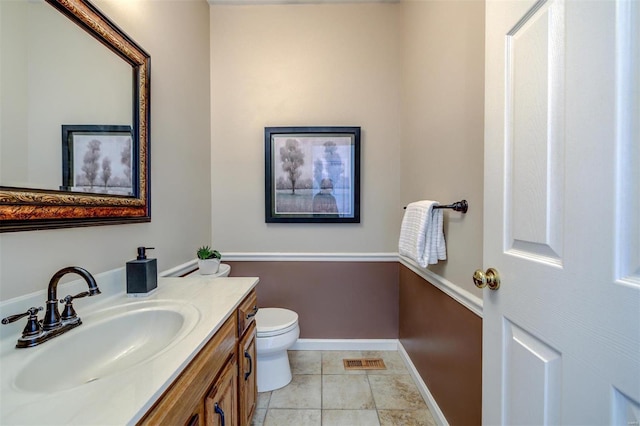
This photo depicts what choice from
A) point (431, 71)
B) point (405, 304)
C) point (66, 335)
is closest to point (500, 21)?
point (431, 71)

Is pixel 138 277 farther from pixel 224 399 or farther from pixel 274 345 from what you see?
pixel 274 345

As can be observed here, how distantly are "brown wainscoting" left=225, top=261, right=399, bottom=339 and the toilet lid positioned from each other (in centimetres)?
35

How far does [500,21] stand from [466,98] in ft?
1.34

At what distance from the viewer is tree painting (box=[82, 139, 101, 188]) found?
993mm

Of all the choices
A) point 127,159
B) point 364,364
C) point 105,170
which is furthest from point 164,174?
point 364,364

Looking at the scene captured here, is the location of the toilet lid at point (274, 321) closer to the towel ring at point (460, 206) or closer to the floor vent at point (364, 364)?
the floor vent at point (364, 364)

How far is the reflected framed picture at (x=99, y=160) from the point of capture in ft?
3.04

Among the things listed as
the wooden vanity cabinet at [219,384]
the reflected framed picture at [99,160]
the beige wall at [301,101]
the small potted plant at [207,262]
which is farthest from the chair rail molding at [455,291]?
the reflected framed picture at [99,160]

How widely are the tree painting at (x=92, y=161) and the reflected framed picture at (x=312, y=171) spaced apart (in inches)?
47.1

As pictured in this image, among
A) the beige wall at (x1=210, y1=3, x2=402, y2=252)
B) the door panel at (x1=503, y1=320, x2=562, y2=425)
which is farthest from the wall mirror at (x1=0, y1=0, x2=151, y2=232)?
the door panel at (x1=503, y1=320, x2=562, y2=425)

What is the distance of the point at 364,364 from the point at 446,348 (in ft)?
2.80

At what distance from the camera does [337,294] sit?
2207 mm

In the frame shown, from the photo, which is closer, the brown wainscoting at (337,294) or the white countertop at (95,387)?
the white countertop at (95,387)

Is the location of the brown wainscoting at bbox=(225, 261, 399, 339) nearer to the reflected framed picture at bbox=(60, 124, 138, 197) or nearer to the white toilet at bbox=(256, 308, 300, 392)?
the white toilet at bbox=(256, 308, 300, 392)
